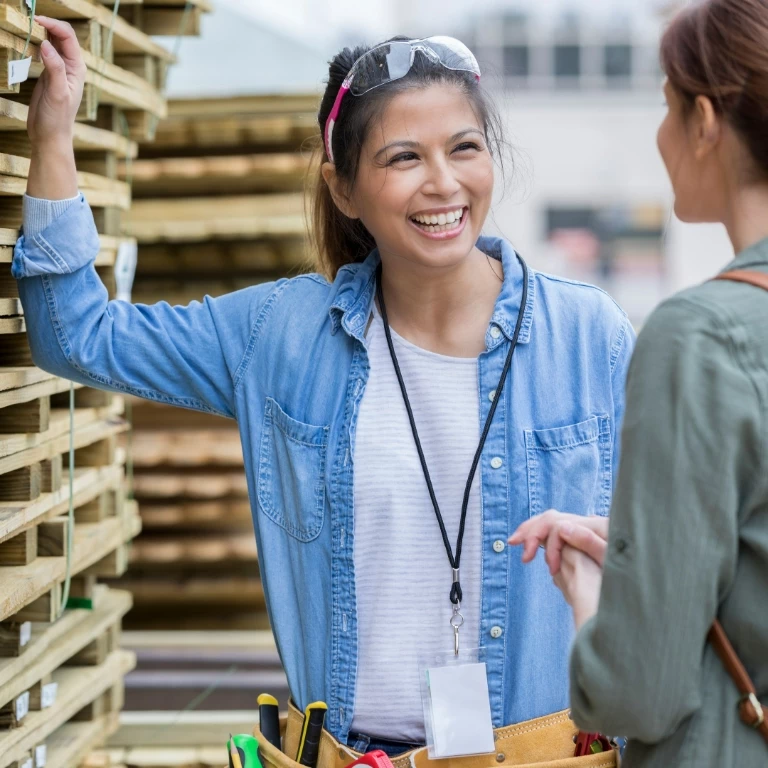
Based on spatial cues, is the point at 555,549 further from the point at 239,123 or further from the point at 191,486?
the point at 239,123

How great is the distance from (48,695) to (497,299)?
1.47 metres

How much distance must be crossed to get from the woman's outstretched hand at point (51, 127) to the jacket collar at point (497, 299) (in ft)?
1.99

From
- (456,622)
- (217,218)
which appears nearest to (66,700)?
(456,622)

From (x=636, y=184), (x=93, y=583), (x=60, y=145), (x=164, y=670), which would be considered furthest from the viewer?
(x=636, y=184)

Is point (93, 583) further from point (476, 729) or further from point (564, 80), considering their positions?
point (564, 80)

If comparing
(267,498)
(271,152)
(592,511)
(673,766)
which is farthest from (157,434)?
(673,766)

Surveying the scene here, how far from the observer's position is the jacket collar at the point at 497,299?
243cm

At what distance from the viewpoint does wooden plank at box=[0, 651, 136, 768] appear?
269 cm

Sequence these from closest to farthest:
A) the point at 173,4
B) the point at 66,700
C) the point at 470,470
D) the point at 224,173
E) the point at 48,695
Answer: the point at 470,470, the point at 48,695, the point at 66,700, the point at 173,4, the point at 224,173

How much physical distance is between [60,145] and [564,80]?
2263cm

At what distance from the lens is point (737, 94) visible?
152 cm

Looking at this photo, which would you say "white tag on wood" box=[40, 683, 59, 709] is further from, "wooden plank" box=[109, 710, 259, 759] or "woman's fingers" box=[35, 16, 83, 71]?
"woman's fingers" box=[35, 16, 83, 71]

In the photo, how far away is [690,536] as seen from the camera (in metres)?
1.47

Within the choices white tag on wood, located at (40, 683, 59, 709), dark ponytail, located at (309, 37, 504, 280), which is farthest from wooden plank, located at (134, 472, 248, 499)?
dark ponytail, located at (309, 37, 504, 280)
